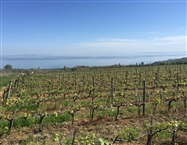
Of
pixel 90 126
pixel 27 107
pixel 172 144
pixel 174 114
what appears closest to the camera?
pixel 172 144

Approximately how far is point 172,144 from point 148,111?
4.23 meters

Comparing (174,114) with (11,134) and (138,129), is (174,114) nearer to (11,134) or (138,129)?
(138,129)

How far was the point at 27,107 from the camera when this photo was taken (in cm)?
1279

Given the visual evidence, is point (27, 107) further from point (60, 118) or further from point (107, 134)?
point (107, 134)

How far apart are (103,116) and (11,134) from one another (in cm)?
458

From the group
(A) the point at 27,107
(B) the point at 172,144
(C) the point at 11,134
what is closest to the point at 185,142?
(B) the point at 172,144

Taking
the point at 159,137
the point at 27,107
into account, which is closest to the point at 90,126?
the point at 159,137

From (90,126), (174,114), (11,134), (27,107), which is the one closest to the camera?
(11,134)

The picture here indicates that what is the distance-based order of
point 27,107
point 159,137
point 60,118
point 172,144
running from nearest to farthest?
1. point 172,144
2. point 159,137
3. point 60,118
4. point 27,107

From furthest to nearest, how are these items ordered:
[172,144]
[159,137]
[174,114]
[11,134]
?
[174,114] < [11,134] < [159,137] < [172,144]

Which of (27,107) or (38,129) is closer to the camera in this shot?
(38,129)

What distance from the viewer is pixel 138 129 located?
27.7 feet

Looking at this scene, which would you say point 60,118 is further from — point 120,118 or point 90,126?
point 120,118

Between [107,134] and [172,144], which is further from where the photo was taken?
[107,134]
